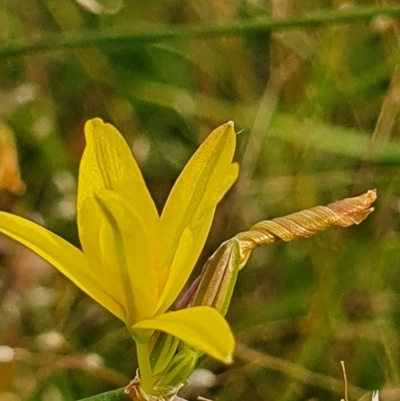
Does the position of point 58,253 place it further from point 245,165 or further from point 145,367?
point 245,165

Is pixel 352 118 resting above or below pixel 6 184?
above

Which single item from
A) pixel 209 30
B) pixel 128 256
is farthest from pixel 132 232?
pixel 209 30

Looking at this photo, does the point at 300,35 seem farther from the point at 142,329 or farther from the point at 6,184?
the point at 142,329

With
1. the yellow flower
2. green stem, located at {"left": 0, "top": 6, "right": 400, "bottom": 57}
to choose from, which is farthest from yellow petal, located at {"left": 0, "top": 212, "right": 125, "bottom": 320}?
green stem, located at {"left": 0, "top": 6, "right": 400, "bottom": 57}

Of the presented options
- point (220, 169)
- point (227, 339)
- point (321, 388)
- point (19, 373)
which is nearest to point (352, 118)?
point (321, 388)

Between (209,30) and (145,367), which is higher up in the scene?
(209,30)

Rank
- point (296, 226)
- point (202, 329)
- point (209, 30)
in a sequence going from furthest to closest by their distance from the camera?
point (209, 30) → point (296, 226) → point (202, 329)

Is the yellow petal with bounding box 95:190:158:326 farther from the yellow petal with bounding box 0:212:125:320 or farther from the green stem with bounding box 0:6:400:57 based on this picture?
the green stem with bounding box 0:6:400:57
